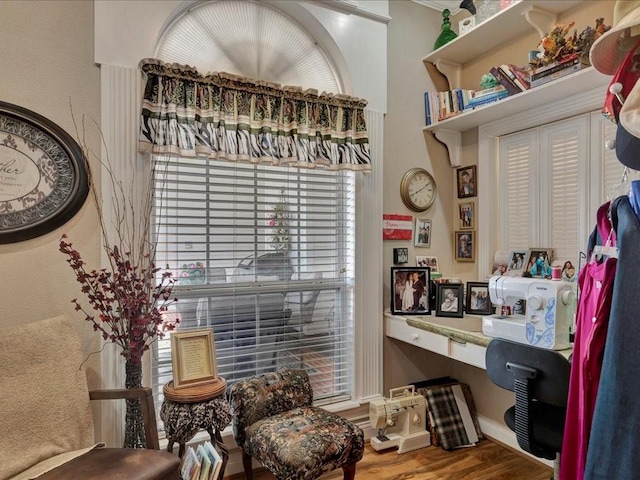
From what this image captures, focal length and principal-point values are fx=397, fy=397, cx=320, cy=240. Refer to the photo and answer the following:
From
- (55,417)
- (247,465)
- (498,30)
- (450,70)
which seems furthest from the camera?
(450,70)

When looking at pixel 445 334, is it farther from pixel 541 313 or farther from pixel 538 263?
pixel 538 263

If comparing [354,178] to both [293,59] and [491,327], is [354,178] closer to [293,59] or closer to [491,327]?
[293,59]

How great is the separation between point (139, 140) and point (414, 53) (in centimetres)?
201

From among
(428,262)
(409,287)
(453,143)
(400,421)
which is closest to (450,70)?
(453,143)

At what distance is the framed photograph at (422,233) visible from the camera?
113 inches

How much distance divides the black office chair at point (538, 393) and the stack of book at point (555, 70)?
1.38 metres

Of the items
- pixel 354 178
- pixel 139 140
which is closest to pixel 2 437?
pixel 139 140

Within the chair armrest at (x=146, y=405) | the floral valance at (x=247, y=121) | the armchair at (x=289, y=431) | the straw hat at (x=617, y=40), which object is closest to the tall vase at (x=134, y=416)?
the chair armrest at (x=146, y=405)

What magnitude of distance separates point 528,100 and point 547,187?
0.54 metres

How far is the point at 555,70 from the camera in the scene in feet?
6.64

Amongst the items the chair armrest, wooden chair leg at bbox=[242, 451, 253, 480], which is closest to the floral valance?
the chair armrest

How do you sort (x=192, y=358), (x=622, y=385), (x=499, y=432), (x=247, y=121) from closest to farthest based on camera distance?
(x=622, y=385) < (x=192, y=358) < (x=247, y=121) < (x=499, y=432)

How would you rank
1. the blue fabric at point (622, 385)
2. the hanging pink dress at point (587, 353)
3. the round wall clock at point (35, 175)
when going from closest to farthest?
the blue fabric at point (622, 385)
the hanging pink dress at point (587, 353)
the round wall clock at point (35, 175)

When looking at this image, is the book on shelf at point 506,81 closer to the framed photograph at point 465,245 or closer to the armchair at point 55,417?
the framed photograph at point 465,245
